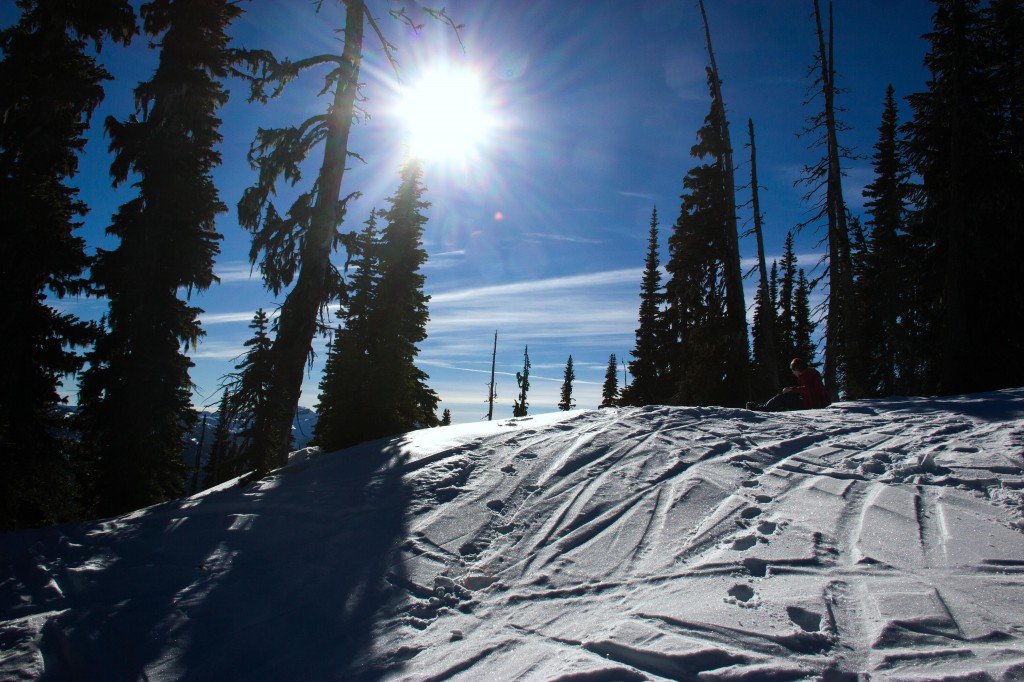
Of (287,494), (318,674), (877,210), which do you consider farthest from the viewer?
(877,210)

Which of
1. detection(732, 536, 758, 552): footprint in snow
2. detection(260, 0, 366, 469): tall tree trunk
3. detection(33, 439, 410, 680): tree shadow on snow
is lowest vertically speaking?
detection(33, 439, 410, 680): tree shadow on snow

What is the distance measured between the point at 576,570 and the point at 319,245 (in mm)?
7482

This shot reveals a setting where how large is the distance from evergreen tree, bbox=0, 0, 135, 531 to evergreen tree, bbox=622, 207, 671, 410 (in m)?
28.8

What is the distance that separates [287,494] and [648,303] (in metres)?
34.6

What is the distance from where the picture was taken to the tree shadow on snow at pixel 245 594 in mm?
3314

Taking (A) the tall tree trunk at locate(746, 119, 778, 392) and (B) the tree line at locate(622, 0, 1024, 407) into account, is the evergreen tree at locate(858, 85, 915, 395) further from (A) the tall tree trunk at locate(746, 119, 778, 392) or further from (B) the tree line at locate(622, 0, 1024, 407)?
(A) the tall tree trunk at locate(746, 119, 778, 392)

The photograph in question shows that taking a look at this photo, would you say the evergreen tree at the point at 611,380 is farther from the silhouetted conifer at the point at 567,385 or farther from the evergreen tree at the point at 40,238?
the evergreen tree at the point at 40,238

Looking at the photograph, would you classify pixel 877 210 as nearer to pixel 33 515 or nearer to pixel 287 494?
pixel 287 494

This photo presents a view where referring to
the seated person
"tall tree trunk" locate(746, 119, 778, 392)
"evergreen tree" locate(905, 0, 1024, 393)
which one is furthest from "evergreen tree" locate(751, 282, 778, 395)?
the seated person

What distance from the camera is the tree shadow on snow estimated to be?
331 centimetres

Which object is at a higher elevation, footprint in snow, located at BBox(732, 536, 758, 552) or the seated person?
the seated person

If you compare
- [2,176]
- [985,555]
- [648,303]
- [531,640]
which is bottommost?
[531,640]

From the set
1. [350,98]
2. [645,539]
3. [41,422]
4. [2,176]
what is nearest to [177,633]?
[645,539]

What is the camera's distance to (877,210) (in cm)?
2614
